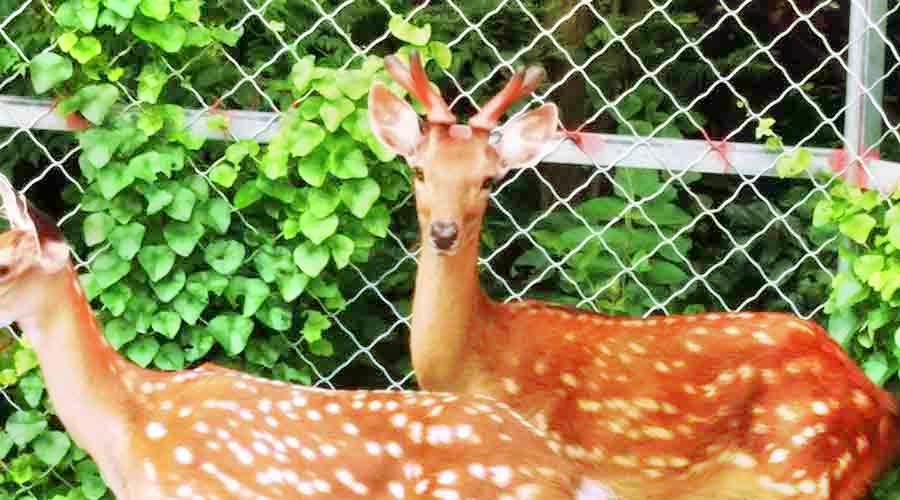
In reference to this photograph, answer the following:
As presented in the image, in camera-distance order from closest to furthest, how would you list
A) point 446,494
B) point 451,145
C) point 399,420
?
point 446,494 < point 399,420 < point 451,145

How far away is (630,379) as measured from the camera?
5703 mm

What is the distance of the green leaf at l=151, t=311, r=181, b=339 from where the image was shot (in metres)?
6.04

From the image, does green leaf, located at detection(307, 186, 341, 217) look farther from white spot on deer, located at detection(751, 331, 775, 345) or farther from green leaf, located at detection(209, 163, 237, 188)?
white spot on deer, located at detection(751, 331, 775, 345)

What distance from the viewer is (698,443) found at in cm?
566

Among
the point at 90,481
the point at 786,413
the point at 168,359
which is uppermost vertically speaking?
the point at 168,359

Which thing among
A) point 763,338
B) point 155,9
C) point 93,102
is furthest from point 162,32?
point 763,338

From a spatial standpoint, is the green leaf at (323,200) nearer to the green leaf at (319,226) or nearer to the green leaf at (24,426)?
the green leaf at (319,226)

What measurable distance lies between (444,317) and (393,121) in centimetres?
55

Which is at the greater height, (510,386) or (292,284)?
(292,284)

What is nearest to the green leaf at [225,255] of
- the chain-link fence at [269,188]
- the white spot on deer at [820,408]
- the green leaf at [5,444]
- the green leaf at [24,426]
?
the chain-link fence at [269,188]

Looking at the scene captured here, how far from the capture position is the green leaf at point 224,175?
602 centimetres

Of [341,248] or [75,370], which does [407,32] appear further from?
[75,370]

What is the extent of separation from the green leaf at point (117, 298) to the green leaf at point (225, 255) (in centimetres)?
25

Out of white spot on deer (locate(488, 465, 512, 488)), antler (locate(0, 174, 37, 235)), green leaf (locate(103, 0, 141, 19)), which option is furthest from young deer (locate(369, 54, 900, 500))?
antler (locate(0, 174, 37, 235))
